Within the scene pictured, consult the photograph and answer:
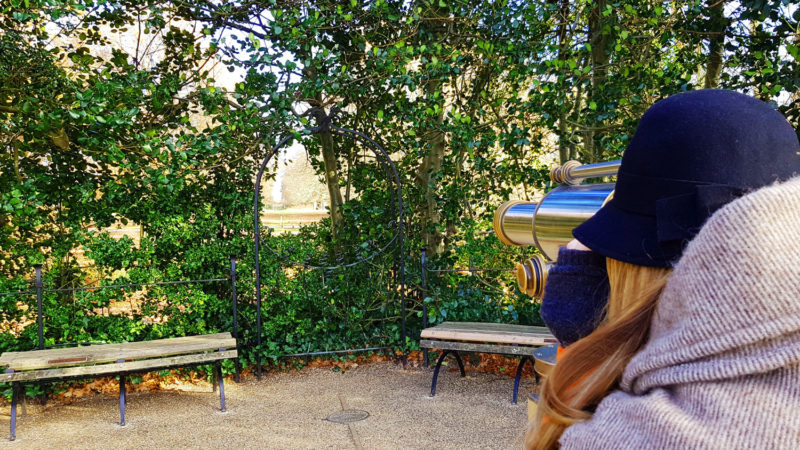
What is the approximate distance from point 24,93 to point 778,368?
6.11 metres

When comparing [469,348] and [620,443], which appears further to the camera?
[469,348]

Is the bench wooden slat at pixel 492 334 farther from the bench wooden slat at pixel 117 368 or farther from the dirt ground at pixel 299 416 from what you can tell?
the bench wooden slat at pixel 117 368

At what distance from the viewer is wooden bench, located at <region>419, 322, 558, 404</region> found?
16.5ft

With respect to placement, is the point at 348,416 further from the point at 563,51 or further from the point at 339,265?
the point at 563,51

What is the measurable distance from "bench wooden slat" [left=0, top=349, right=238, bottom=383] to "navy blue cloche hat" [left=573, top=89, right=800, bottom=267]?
4.89m

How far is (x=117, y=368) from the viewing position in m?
4.72

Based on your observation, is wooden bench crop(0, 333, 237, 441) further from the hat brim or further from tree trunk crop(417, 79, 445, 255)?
the hat brim

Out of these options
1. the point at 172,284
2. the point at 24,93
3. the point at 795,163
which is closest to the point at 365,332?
the point at 172,284

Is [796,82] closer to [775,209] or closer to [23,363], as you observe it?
[775,209]

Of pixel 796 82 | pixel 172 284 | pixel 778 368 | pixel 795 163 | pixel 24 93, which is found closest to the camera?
pixel 778 368

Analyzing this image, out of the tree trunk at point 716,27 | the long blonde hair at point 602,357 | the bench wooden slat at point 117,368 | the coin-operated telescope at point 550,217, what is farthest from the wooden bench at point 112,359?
the tree trunk at point 716,27

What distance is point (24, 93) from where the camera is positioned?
16.8 feet

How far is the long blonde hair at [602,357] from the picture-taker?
625mm

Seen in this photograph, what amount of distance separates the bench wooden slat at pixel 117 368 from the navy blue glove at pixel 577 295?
15.1 feet
